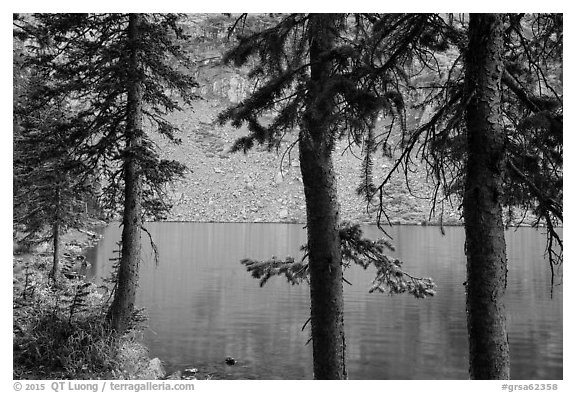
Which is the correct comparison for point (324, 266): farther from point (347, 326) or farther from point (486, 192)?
point (347, 326)

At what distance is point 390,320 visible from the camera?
1997 centimetres

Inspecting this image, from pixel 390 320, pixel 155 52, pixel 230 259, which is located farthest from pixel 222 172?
pixel 155 52

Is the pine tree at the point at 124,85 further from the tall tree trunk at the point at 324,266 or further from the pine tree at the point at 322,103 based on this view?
the tall tree trunk at the point at 324,266

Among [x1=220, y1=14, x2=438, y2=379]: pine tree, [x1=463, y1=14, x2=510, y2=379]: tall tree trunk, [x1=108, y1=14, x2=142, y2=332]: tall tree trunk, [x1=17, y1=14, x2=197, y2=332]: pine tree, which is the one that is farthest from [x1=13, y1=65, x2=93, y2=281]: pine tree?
[x1=463, y1=14, x2=510, y2=379]: tall tree trunk

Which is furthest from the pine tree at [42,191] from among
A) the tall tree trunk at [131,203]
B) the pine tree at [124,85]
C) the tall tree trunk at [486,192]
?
the tall tree trunk at [486,192]

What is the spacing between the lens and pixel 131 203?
28.3 feet

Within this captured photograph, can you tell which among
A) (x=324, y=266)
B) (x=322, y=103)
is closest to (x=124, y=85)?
(x=324, y=266)

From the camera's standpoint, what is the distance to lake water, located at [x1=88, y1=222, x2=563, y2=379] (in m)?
14.4

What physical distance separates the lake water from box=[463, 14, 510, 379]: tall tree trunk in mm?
8331

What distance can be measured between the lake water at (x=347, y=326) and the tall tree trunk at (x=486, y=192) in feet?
27.3

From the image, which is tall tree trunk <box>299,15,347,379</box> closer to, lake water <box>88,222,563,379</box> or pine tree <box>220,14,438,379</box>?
pine tree <box>220,14,438,379</box>

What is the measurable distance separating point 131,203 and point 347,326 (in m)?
11.9
